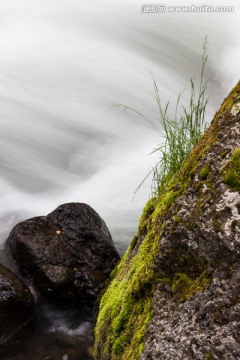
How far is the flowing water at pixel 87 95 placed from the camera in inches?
273

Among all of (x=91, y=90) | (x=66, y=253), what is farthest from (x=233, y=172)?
(x=91, y=90)

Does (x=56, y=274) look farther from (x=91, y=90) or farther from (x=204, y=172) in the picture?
(x=91, y=90)

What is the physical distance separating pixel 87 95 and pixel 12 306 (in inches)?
195

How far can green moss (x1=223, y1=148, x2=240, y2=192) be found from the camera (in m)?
2.49

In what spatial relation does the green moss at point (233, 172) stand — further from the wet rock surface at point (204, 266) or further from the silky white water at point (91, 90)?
the silky white water at point (91, 90)

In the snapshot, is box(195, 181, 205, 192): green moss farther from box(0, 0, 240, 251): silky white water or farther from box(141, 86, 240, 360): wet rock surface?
box(0, 0, 240, 251): silky white water

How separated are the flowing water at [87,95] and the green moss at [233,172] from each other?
2.74 m

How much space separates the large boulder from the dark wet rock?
27 cm

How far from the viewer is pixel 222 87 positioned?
10.2 m

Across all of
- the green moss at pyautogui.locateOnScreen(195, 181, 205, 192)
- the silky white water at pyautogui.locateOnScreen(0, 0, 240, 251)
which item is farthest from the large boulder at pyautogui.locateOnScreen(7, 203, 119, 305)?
the green moss at pyautogui.locateOnScreen(195, 181, 205, 192)

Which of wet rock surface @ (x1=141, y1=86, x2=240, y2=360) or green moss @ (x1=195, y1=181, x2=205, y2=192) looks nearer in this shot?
wet rock surface @ (x1=141, y1=86, x2=240, y2=360)

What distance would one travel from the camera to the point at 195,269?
2605 millimetres

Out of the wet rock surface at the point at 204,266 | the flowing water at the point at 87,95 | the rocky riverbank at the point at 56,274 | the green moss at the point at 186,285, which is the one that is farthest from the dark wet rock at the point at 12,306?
the green moss at the point at 186,285

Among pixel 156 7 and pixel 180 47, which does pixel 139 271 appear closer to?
pixel 180 47
